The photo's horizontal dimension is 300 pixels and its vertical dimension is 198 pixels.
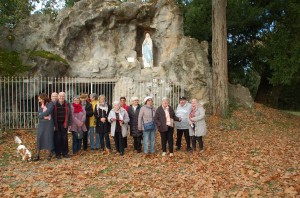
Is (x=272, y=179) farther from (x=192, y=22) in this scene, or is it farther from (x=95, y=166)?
(x=192, y=22)

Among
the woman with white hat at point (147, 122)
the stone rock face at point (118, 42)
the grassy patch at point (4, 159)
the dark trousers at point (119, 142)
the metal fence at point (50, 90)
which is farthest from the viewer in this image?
the stone rock face at point (118, 42)

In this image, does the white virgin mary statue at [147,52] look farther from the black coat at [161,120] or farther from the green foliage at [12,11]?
the black coat at [161,120]

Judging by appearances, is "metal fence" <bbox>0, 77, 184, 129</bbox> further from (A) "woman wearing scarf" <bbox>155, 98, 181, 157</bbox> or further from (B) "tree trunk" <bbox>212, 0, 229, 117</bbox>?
(A) "woman wearing scarf" <bbox>155, 98, 181, 157</bbox>

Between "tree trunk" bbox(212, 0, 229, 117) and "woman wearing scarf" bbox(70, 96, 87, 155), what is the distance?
7.94 m

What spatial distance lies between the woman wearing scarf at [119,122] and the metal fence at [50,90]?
18.3ft

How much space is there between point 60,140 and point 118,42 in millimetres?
9768

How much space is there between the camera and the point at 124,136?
31.7ft

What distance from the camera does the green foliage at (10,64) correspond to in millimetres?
14336

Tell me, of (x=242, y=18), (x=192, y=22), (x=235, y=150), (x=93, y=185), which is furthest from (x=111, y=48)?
(x=93, y=185)

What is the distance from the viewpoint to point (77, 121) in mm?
9547

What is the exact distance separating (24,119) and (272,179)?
410 inches

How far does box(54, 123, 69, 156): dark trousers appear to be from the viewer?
9102 mm

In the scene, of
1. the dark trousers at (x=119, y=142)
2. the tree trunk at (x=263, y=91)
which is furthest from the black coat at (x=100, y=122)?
the tree trunk at (x=263, y=91)

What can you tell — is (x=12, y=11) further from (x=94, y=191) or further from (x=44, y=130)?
(x=94, y=191)
